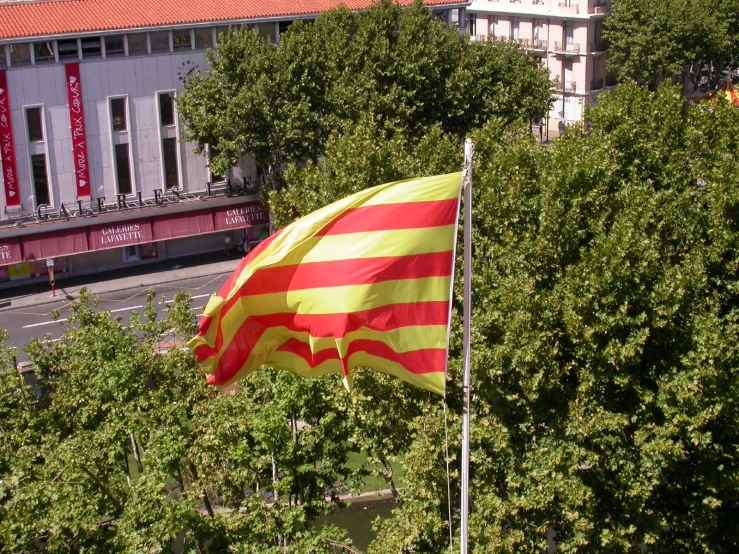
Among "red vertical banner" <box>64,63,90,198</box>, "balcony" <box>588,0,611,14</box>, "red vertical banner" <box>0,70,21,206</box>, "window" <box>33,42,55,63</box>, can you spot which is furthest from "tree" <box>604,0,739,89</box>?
"red vertical banner" <box>0,70,21,206</box>

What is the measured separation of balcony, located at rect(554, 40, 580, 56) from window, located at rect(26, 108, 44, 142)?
1546 inches

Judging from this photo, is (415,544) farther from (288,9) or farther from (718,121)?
(288,9)

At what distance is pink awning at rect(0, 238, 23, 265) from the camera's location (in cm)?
4700

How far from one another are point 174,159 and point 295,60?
28.6 feet

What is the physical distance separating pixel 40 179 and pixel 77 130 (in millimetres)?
2881

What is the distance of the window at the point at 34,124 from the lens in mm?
47500

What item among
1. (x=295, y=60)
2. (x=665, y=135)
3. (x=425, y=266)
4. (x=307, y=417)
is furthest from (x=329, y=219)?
(x=295, y=60)

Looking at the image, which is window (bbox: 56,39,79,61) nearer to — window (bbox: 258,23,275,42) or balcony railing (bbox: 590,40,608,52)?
window (bbox: 258,23,275,42)

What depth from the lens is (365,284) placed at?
14.7 metres

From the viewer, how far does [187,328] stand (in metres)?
23.6

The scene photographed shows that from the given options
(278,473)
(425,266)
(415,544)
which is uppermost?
(425,266)

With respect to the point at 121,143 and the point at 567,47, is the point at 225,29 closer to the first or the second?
the point at 121,143

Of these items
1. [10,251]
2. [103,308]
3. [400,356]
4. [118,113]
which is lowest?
[103,308]

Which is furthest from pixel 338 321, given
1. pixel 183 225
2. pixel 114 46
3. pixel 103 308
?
pixel 114 46
